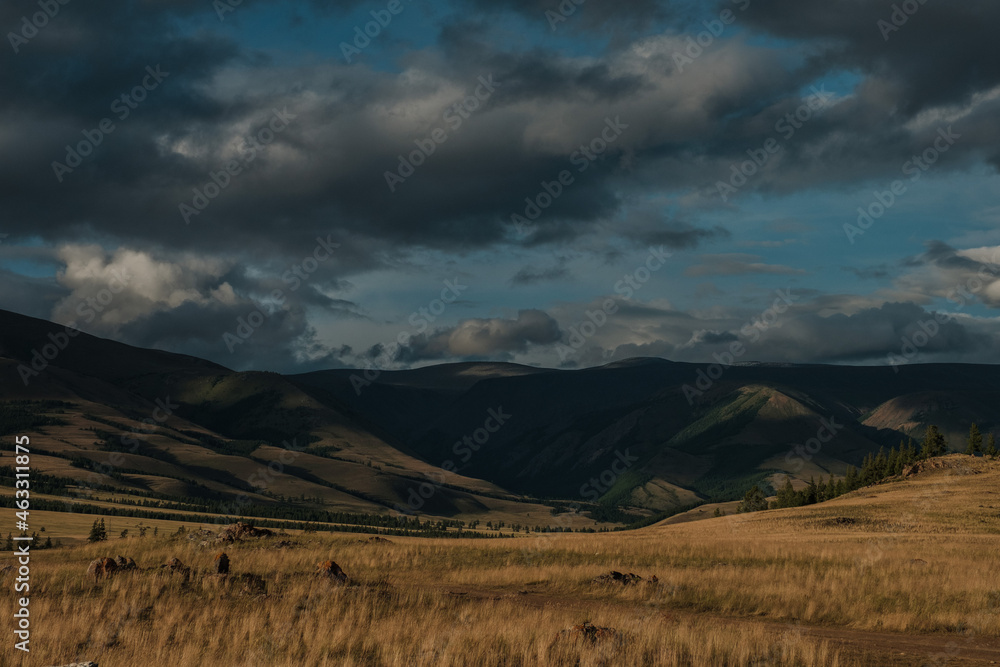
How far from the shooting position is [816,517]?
7244cm

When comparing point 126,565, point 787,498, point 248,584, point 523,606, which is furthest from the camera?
point 787,498

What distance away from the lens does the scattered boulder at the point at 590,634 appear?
17.3 m

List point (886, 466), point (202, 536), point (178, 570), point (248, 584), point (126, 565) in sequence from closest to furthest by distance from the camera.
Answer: point (248, 584)
point (178, 570)
point (126, 565)
point (202, 536)
point (886, 466)

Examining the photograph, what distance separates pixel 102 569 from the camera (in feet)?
83.9

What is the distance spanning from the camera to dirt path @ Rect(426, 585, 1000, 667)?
60.0ft

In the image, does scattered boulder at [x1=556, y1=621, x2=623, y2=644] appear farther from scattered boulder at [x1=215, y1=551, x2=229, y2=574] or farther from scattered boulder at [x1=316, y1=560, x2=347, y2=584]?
scattered boulder at [x1=215, y1=551, x2=229, y2=574]

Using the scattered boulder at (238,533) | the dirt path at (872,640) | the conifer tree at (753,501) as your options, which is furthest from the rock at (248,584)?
the conifer tree at (753,501)

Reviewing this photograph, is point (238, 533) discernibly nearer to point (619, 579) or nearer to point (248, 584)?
point (248, 584)

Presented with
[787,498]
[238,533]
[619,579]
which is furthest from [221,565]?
[787,498]

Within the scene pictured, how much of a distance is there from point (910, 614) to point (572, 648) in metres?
12.9

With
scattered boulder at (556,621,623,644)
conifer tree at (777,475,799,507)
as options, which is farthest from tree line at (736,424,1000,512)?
scattered boulder at (556,621,623,644)

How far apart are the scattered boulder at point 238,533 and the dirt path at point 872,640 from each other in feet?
47.4

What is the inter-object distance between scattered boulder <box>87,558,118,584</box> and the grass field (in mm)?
480

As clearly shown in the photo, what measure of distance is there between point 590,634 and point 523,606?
21.1 ft
